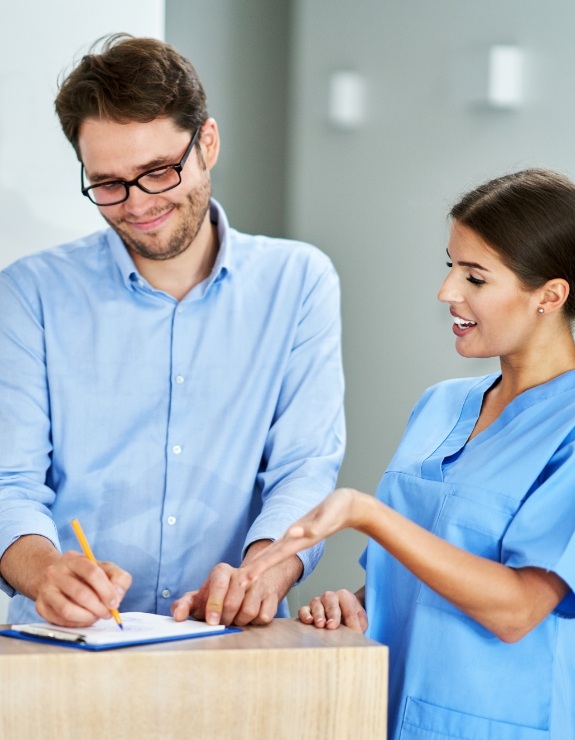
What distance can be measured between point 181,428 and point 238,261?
0.37m

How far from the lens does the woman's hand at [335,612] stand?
1.35 meters

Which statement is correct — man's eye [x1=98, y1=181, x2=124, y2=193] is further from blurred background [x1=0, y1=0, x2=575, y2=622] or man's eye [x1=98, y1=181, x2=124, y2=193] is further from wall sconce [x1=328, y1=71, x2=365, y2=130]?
wall sconce [x1=328, y1=71, x2=365, y2=130]

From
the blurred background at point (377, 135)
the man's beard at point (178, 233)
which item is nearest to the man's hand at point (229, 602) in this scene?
the man's beard at point (178, 233)

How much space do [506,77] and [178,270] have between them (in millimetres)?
1175

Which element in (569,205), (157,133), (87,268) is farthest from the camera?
(87,268)

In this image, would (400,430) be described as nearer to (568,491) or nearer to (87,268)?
(87,268)

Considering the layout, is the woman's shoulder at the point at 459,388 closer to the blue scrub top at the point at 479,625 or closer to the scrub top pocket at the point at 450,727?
the blue scrub top at the point at 479,625

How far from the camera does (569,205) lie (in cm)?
146

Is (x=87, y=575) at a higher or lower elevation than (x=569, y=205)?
lower

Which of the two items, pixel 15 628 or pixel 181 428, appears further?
pixel 181 428

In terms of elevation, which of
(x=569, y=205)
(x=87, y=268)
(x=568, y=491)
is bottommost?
(x=568, y=491)

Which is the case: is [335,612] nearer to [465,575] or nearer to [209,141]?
[465,575]

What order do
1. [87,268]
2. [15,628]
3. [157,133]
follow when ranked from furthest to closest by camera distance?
[87,268], [157,133], [15,628]

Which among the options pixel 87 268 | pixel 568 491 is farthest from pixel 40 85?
pixel 568 491
